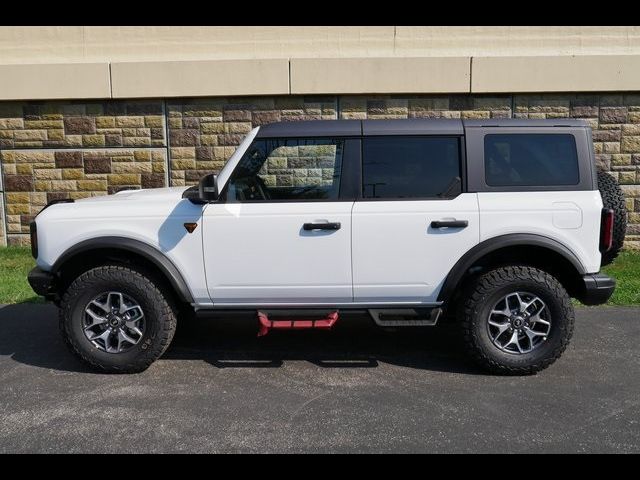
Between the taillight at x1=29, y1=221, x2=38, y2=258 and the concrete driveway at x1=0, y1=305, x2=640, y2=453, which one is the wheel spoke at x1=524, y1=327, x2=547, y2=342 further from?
the taillight at x1=29, y1=221, x2=38, y2=258

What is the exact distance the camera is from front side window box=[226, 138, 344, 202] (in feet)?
13.0

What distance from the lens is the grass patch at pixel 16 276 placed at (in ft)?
20.0

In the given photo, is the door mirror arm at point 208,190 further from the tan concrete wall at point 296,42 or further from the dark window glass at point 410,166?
the tan concrete wall at point 296,42

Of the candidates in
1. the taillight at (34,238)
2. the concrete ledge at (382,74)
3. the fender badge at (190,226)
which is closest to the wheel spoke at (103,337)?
the taillight at (34,238)

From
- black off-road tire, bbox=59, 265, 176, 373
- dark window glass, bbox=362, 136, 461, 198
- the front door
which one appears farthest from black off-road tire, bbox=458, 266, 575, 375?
black off-road tire, bbox=59, 265, 176, 373

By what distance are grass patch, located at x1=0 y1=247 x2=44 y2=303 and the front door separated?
3.29 meters

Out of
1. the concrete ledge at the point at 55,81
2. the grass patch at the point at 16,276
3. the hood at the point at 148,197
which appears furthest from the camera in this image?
the concrete ledge at the point at 55,81

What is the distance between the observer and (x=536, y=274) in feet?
12.7

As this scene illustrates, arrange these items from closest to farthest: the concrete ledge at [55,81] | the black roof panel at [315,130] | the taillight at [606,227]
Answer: the taillight at [606,227], the black roof panel at [315,130], the concrete ledge at [55,81]

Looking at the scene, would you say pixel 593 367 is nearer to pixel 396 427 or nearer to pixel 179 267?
pixel 396 427

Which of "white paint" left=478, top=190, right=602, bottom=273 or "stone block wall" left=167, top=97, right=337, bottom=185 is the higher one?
"stone block wall" left=167, top=97, right=337, bottom=185

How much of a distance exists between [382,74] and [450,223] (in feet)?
15.9

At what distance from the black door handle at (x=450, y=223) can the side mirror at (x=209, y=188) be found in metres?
1.59

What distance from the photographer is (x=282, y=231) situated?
12.7ft
